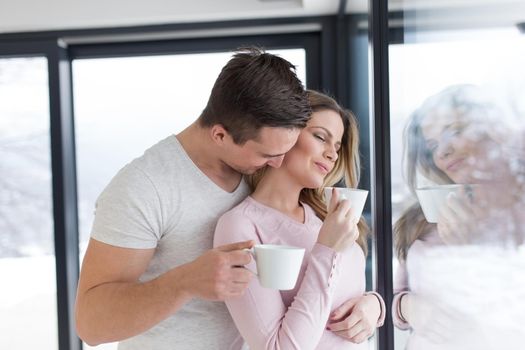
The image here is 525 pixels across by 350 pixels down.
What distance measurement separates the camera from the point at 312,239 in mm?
1064

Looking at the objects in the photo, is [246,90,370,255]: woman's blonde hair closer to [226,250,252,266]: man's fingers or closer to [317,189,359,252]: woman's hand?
[317,189,359,252]: woman's hand

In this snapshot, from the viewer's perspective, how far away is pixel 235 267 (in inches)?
33.1

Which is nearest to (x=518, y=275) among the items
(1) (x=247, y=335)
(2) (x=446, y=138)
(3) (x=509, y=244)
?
(3) (x=509, y=244)

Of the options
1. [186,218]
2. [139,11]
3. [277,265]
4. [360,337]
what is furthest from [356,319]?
[139,11]

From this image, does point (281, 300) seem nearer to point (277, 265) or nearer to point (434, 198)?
point (277, 265)

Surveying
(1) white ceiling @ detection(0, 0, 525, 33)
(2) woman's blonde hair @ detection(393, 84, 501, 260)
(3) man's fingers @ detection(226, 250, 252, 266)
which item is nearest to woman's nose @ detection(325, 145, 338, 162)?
(2) woman's blonde hair @ detection(393, 84, 501, 260)

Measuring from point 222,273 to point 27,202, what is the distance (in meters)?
2.10

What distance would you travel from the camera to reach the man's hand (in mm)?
828

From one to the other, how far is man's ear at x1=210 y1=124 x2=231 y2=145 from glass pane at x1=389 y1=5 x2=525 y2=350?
34cm

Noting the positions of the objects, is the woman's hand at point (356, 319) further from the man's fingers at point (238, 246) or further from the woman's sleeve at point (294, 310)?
the man's fingers at point (238, 246)

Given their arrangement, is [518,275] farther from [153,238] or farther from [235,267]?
[153,238]

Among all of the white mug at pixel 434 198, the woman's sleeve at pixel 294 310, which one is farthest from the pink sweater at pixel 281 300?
the white mug at pixel 434 198

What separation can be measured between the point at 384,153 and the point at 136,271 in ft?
1.72

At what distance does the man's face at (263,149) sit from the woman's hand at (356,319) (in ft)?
1.03
